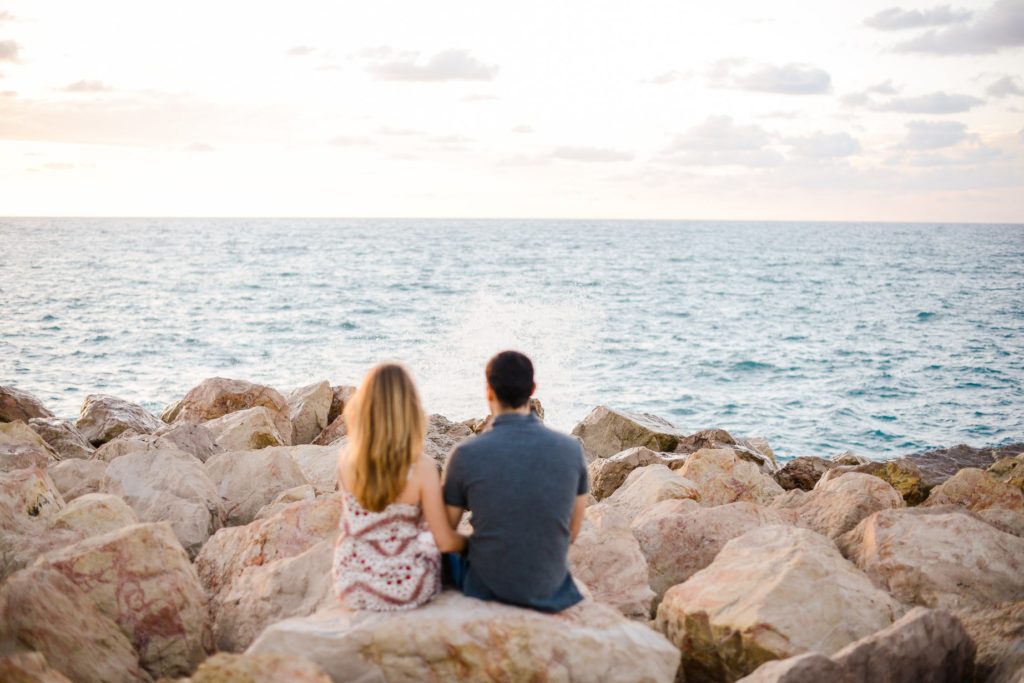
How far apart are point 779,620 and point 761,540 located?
0.94m

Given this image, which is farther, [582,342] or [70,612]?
[582,342]

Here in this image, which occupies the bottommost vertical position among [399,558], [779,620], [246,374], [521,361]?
[246,374]

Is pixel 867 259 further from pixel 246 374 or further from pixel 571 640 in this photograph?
pixel 571 640

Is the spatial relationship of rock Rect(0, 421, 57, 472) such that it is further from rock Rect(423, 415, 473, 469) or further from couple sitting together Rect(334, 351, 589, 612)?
couple sitting together Rect(334, 351, 589, 612)

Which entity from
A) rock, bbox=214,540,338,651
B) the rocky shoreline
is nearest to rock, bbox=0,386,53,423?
the rocky shoreline

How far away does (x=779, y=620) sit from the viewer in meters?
4.67

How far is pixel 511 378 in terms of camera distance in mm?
4188

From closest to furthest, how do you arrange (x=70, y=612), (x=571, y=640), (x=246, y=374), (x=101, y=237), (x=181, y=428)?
(x=571, y=640)
(x=70, y=612)
(x=181, y=428)
(x=246, y=374)
(x=101, y=237)

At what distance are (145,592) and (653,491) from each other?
4340mm

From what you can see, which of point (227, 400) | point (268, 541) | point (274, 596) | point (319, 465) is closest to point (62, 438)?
point (227, 400)

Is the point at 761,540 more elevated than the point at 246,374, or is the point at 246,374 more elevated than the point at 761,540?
the point at 761,540

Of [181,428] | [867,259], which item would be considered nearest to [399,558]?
[181,428]

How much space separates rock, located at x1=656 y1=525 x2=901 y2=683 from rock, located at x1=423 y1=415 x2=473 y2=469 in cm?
487

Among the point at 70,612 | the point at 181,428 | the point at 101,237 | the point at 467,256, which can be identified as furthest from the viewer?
the point at 101,237
